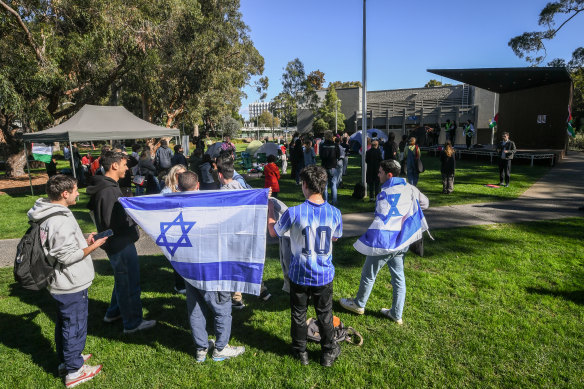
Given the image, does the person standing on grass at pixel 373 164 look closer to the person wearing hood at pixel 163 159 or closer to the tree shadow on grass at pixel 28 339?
the person wearing hood at pixel 163 159

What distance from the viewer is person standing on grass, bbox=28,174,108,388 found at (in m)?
2.90

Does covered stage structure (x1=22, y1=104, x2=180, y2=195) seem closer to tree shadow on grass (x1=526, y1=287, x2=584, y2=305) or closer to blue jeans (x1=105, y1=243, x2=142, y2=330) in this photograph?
blue jeans (x1=105, y1=243, x2=142, y2=330)

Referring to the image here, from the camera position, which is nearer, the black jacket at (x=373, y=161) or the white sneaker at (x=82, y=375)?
the white sneaker at (x=82, y=375)

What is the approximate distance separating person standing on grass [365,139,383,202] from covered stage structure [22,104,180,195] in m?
8.69

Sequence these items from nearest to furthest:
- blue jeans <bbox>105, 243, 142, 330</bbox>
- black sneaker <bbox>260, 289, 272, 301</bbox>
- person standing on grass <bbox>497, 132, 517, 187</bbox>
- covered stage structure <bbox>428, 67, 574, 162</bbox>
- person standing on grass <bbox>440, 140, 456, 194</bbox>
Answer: blue jeans <bbox>105, 243, 142, 330</bbox>, black sneaker <bbox>260, 289, 272, 301</bbox>, person standing on grass <bbox>440, 140, 456, 194</bbox>, person standing on grass <bbox>497, 132, 517, 187</bbox>, covered stage structure <bbox>428, 67, 574, 162</bbox>

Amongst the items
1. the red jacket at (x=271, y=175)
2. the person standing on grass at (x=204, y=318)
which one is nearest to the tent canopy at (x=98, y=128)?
the red jacket at (x=271, y=175)

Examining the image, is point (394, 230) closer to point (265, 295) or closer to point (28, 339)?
point (265, 295)

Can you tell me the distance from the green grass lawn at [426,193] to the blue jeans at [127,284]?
5.30 m

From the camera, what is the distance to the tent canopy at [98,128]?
1201 centimetres

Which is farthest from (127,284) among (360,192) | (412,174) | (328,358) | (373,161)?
(412,174)

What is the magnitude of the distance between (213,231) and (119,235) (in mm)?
1052

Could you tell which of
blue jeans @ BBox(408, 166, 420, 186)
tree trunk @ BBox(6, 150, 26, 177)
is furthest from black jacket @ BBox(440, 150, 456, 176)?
tree trunk @ BBox(6, 150, 26, 177)

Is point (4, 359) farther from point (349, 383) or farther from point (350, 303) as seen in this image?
point (350, 303)

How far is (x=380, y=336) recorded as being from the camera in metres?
3.84
